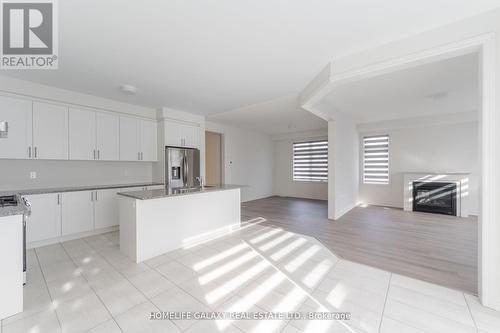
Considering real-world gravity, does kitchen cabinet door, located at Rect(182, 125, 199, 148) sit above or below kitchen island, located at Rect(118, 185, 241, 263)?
above

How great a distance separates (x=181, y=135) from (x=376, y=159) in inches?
234

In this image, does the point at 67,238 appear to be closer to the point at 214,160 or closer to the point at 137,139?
the point at 137,139

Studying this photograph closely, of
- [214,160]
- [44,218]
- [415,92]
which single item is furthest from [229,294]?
[214,160]

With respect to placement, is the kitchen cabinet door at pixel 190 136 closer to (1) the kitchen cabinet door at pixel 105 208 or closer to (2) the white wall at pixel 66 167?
(2) the white wall at pixel 66 167

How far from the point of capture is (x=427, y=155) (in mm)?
5883

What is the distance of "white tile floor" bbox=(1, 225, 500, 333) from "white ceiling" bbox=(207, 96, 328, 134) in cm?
305

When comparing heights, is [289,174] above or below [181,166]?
below

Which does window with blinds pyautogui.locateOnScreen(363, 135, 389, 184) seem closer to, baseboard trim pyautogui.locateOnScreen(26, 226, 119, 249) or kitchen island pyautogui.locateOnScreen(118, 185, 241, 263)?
kitchen island pyautogui.locateOnScreen(118, 185, 241, 263)

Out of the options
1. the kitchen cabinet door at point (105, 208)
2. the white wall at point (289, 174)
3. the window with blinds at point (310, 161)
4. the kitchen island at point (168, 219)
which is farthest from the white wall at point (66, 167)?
the window with blinds at point (310, 161)

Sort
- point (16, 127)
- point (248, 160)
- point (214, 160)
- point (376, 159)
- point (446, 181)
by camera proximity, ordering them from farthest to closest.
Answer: point (248, 160) < point (214, 160) < point (376, 159) < point (446, 181) < point (16, 127)

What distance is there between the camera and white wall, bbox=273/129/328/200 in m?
7.75

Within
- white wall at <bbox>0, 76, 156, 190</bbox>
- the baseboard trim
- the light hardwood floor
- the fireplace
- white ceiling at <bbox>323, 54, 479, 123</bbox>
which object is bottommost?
the light hardwood floor

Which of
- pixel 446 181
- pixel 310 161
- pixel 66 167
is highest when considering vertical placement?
pixel 310 161

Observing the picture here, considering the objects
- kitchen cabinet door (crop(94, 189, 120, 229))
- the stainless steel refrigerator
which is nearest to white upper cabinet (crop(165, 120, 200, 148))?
the stainless steel refrigerator
